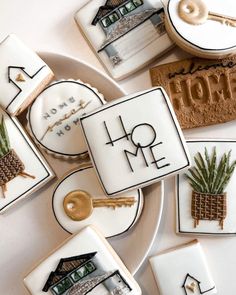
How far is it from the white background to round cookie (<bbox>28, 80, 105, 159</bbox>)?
0.10 metres

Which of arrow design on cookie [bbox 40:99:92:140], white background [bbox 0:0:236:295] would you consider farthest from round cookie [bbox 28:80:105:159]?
white background [bbox 0:0:236:295]

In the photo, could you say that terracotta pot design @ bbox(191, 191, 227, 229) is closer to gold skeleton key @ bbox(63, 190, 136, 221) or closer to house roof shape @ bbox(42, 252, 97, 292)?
gold skeleton key @ bbox(63, 190, 136, 221)

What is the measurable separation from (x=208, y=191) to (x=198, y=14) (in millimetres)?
342

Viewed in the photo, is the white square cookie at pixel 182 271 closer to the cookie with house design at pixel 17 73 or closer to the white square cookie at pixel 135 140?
the white square cookie at pixel 135 140

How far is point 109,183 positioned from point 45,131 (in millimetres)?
158

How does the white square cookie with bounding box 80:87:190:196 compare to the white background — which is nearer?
the white square cookie with bounding box 80:87:190:196

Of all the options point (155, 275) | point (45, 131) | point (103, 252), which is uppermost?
point (45, 131)

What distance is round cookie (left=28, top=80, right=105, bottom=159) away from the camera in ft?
3.36

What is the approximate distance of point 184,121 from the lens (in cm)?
107

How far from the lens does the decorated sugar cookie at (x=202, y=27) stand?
1.02 meters

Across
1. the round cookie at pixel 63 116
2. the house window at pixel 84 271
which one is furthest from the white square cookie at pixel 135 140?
the house window at pixel 84 271

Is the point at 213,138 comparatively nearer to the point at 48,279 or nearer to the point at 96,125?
the point at 96,125

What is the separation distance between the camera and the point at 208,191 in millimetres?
1063

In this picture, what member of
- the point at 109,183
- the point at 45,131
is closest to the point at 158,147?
the point at 109,183
